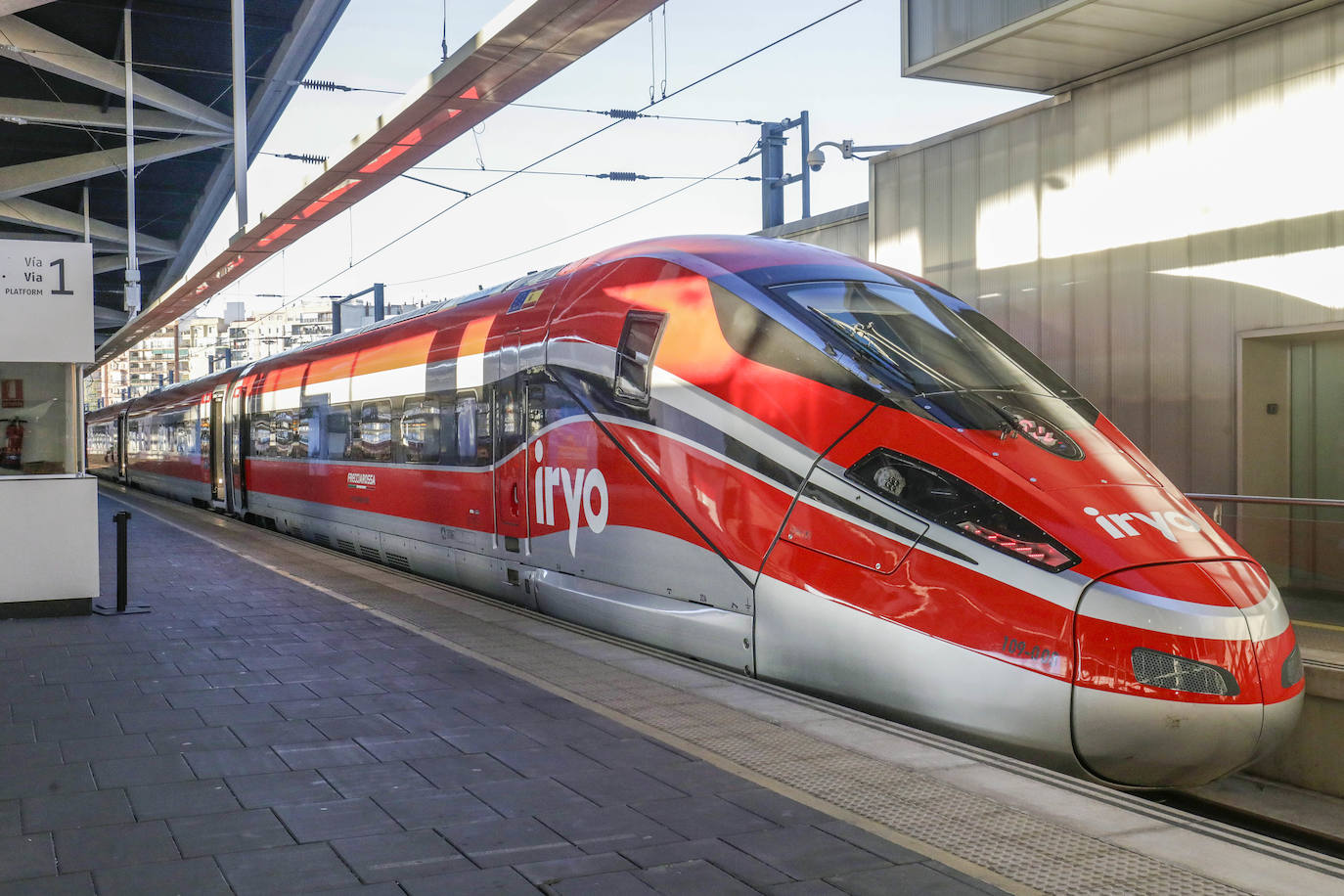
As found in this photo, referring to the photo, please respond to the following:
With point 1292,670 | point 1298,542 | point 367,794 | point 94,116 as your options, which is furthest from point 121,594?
point 94,116

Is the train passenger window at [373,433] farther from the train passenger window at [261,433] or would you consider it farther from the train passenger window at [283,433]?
the train passenger window at [261,433]

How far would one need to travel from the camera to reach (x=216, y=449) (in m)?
22.0

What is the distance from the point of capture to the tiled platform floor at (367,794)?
A: 3.63 meters

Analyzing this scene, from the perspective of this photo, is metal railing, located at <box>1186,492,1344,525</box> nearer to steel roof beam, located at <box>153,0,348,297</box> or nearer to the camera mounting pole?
the camera mounting pole

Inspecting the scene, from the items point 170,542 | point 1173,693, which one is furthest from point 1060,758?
point 170,542

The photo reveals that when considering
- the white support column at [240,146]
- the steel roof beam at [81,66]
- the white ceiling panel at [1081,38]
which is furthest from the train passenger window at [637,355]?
the steel roof beam at [81,66]

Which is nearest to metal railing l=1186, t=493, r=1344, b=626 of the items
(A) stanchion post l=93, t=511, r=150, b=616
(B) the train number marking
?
(B) the train number marking

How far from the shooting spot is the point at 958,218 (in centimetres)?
1162

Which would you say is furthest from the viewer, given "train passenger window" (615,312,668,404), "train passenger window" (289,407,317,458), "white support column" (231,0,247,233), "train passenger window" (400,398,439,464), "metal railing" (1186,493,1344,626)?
"white support column" (231,0,247,233)

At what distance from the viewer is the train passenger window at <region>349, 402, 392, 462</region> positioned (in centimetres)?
1259

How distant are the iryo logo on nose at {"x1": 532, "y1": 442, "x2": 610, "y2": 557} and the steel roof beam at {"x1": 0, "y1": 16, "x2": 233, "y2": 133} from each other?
11990mm

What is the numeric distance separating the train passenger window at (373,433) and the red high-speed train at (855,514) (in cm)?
236

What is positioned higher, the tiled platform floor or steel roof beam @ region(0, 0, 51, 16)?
steel roof beam @ region(0, 0, 51, 16)

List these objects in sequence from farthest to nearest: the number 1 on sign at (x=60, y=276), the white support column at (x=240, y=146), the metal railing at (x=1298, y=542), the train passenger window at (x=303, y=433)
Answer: the white support column at (x=240, y=146)
the train passenger window at (x=303, y=433)
the number 1 on sign at (x=60, y=276)
the metal railing at (x=1298, y=542)
